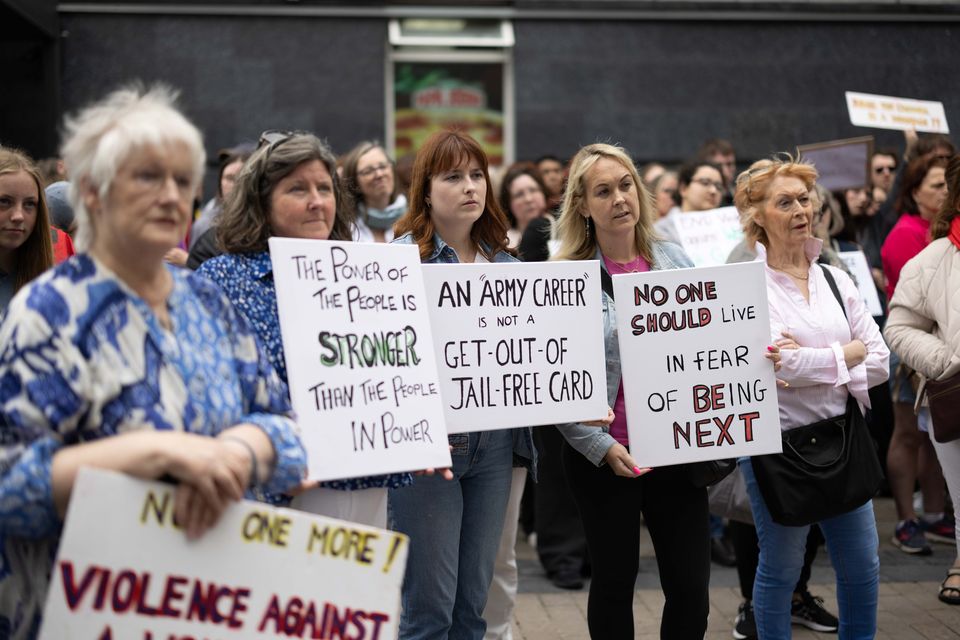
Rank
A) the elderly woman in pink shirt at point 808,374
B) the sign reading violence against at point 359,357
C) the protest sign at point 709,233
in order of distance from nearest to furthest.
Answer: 1. the sign reading violence against at point 359,357
2. the elderly woman in pink shirt at point 808,374
3. the protest sign at point 709,233

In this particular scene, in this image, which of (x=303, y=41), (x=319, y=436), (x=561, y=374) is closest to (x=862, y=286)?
(x=561, y=374)

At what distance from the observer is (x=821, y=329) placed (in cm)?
441

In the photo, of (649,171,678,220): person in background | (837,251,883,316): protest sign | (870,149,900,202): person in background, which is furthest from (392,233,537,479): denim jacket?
(870,149,900,202): person in background

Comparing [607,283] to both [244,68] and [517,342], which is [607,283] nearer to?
[517,342]

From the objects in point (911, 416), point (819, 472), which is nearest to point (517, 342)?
point (819, 472)

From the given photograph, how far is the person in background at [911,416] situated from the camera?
21.2ft

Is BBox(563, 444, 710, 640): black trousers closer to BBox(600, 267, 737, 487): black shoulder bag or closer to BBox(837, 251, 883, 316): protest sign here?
BBox(600, 267, 737, 487): black shoulder bag

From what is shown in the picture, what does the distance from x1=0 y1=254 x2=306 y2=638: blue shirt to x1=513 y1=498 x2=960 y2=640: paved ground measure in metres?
3.22

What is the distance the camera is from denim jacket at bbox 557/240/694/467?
3963 mm

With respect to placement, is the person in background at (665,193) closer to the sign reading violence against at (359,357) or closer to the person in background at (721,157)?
the person in background at (721,157)

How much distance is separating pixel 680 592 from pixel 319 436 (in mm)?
1626

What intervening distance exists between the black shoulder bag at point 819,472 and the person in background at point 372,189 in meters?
3.01

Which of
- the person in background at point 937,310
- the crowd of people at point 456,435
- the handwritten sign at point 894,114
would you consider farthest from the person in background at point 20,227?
the handwritten sign at point 894,114

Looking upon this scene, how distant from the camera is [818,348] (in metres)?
4.36
